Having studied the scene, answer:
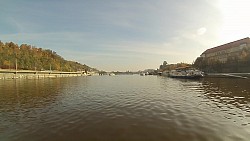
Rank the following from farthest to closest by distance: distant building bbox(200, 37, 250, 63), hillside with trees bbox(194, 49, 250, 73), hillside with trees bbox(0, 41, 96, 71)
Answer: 1. distant building bbox(200, 37, 250, 63)
2. hillside with trees bbox(0, 41, 96, 71)
3. hillside with trees bbox(194, 49, 250, 73)

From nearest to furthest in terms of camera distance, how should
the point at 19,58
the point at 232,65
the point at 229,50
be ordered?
the point at 232,65 < the point at 19,58 < the point at 229,50

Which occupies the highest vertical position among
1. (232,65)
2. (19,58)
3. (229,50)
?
(229,50)

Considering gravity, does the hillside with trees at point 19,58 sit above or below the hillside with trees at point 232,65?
above

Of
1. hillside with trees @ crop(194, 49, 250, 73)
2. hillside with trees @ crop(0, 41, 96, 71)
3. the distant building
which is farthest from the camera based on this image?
the distant building

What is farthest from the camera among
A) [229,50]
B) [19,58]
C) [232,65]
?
[229,50]

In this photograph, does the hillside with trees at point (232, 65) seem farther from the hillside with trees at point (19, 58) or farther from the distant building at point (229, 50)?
the hillside with trees at point (19, 58)

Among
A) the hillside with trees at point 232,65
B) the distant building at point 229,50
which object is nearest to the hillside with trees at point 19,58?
the hillside with trees at point 232,65

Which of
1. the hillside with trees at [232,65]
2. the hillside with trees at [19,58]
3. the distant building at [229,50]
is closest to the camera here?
the hillside with trees at [232,65]

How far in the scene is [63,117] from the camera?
1619 cm

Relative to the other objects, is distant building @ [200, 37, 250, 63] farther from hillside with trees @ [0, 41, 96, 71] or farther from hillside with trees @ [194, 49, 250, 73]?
hillside with trees @ [0, 41, 96, 71]

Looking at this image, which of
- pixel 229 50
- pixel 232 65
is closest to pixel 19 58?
pixel 232 65

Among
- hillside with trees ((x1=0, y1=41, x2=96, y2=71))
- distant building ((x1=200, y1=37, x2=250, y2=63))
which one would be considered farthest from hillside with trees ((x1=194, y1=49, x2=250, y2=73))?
hillside with trees ((x1=0, y1=41, x2=96, y2=71))

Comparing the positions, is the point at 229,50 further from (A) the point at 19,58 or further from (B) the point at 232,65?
(A) the point at 19,58

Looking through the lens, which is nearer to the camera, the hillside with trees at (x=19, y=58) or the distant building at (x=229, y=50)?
the hillside with trees at (x=19, y=58)
